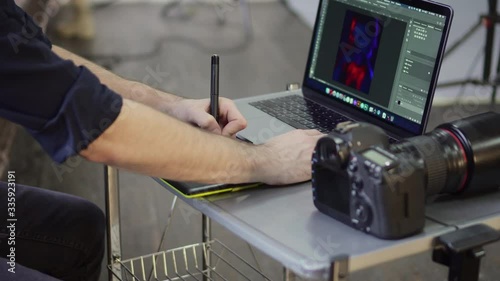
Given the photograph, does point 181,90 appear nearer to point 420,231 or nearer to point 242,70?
point 242,70

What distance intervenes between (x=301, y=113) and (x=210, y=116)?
0.97 feet

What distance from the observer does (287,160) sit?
4.12 ft

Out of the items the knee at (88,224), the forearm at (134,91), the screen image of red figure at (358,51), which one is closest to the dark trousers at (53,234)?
the knee at (88,224)

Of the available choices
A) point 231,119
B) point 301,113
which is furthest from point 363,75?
point 231,119

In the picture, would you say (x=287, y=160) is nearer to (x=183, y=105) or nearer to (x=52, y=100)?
(x=183, y=105)

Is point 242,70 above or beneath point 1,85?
beneath

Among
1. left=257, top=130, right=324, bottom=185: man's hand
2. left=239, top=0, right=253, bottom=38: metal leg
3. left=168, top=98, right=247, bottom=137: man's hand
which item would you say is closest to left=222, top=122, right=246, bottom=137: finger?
left=168, top=98, right=247, bottom=137: man's hand

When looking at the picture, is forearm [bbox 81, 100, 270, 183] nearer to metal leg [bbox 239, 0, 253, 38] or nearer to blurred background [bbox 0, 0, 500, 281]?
blurred background [bbox 0, 0, 500, 281]

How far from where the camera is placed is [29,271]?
1306 millimetres

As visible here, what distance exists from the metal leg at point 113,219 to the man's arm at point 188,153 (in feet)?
1.17

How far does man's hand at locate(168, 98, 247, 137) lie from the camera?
1.37 meters

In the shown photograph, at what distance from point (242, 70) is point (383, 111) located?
2.70m

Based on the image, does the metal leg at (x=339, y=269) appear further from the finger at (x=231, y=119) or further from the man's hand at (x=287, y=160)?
the finger at (x=231, y=119)

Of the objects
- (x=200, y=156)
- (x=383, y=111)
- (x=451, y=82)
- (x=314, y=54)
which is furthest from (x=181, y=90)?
(x=200, y=156)
